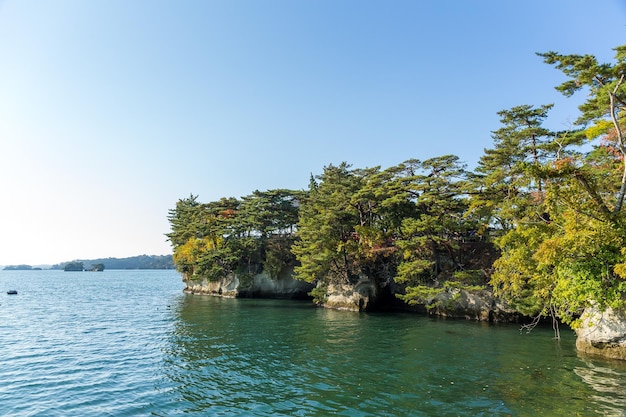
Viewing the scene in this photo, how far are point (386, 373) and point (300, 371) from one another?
3.69m

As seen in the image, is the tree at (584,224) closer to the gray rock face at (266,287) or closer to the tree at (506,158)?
the tree at (506,158)

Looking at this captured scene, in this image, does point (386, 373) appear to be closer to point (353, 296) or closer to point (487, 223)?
point (487, 223)

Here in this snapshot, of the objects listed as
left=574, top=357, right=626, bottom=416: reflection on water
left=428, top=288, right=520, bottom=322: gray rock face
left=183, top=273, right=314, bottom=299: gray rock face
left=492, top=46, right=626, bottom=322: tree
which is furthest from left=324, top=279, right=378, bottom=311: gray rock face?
left=574, top=357, right=626, bottom=416: reflection on water

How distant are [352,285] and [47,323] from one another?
27.0m

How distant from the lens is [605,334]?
56.5 feet

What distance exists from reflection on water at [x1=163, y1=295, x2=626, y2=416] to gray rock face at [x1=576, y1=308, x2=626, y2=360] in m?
1.13

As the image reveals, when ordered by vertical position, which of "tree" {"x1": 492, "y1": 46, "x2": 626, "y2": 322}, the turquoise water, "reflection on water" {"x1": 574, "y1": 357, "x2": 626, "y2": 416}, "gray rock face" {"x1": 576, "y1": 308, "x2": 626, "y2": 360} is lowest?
the turquoise water

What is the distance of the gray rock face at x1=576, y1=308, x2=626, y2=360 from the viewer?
1680cm

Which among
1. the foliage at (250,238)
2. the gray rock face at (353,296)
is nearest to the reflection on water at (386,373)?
the gray rock face at (353,296)

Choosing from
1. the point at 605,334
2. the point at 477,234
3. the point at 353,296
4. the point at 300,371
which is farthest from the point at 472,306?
the point at 300,371

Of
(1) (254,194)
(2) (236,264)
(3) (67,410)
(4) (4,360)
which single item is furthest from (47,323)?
(1) (254,194)

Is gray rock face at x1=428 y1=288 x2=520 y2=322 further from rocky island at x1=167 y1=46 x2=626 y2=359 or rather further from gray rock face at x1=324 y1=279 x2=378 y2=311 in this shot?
gray rock face at x1=324 y1=279 x2=378 y2=311

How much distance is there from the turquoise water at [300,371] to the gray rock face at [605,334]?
1.23 meters

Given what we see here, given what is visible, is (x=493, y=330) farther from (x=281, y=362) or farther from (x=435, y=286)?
(x=281, y=362)
